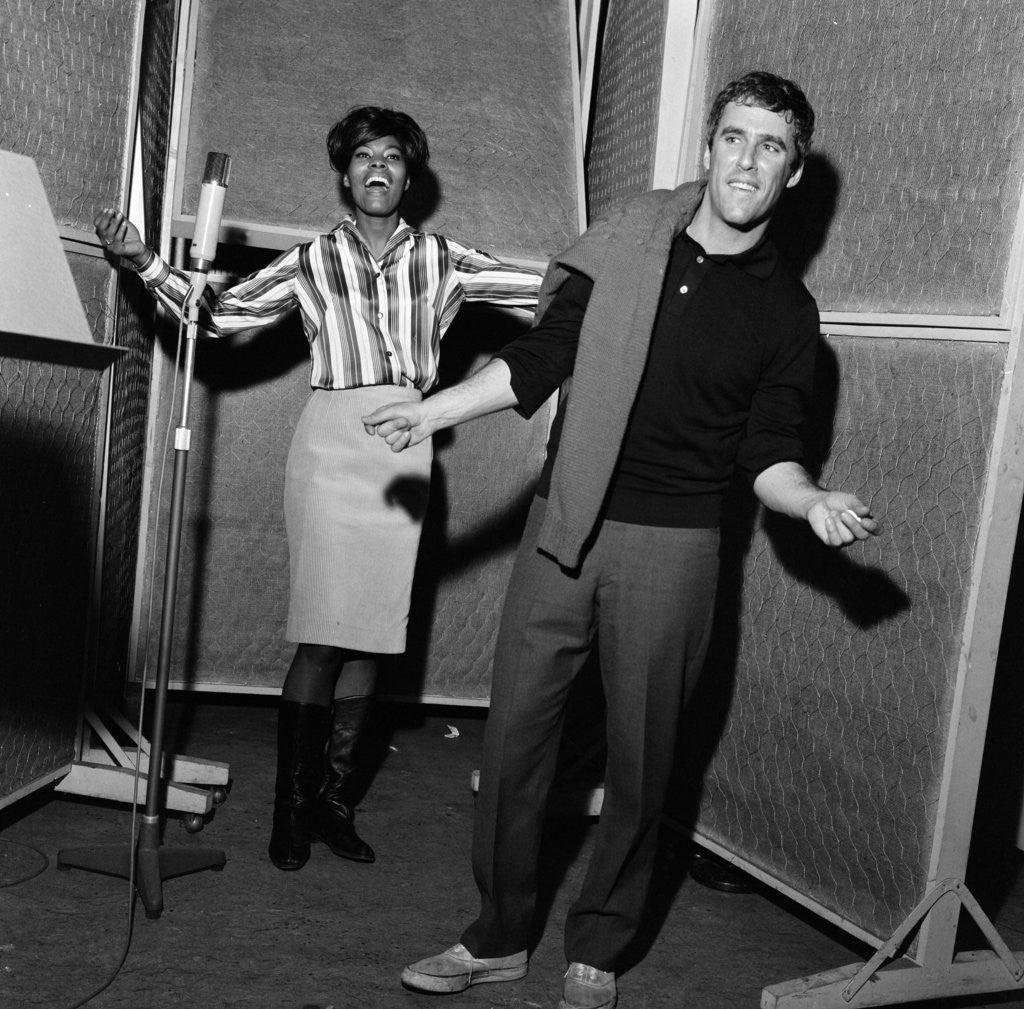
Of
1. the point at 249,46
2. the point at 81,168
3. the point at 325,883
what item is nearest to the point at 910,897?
the point at 325,883

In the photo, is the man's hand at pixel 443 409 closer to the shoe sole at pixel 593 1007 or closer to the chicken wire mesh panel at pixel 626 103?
the shoe sole at pixel 593 1007

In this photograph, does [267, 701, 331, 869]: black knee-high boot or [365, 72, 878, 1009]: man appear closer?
[365, 72, 878, 1009]: man

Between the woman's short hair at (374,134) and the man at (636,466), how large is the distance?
3.09 feet

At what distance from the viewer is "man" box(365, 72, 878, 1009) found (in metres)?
2.31

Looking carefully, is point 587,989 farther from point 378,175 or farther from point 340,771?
point 378,175

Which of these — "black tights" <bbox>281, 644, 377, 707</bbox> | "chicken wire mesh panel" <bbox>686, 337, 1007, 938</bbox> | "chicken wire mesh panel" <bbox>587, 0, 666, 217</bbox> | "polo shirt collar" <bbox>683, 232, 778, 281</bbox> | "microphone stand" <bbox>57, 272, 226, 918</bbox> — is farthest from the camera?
"chicken wire mesh panel" <bbox>587, 0, 666, 217</bbox>

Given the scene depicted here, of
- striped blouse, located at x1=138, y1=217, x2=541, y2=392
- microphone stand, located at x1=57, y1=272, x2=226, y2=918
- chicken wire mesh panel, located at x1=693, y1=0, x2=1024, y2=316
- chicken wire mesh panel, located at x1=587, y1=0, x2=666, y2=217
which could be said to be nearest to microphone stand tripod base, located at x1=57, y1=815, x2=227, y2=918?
microphone stand, located at x1=57, y1=272, x2=226, y2=918

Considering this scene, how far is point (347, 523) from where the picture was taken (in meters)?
3.07

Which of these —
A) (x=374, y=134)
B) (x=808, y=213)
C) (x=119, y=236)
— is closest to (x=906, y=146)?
(x=808, y=213)

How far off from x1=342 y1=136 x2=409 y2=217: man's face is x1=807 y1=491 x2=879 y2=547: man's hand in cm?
149

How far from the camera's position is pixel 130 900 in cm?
261

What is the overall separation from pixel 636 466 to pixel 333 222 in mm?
1565

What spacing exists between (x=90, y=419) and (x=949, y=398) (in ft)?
6.69

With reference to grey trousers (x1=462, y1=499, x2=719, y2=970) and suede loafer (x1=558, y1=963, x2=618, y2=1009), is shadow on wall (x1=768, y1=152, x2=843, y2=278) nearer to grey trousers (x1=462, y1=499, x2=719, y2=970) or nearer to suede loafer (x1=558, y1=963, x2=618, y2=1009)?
→ grey trousers (x1=462, y1=499, x2=719, y2=970)
